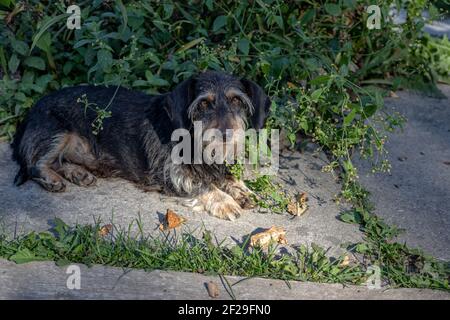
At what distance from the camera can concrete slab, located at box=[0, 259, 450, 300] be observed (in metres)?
3.98

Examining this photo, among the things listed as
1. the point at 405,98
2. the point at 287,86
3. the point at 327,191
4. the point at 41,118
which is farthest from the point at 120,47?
the point at 405,98

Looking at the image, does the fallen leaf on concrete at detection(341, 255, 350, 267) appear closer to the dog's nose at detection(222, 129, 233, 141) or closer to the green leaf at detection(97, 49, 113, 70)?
the dog's nose at detection(222, 129, 233, 141)

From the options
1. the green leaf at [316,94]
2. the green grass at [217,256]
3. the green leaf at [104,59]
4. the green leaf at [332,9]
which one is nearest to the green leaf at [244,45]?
the green leaf at [332,9]

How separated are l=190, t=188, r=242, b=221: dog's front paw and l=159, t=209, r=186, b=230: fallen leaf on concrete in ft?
0.88

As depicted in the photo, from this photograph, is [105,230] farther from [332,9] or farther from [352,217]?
[332,9]

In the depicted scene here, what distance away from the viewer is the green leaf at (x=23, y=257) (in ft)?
14.0

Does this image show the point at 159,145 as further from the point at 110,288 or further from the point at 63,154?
the point at 110,288

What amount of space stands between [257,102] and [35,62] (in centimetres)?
215

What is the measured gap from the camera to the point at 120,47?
6414mm

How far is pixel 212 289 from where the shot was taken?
4074 mm

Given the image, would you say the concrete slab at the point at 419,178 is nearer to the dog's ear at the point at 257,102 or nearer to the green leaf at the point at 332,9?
the dog's ear at the point at 257,102

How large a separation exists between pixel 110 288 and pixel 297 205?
1645 millimetres

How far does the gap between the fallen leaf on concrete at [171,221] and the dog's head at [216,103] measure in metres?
0.60
